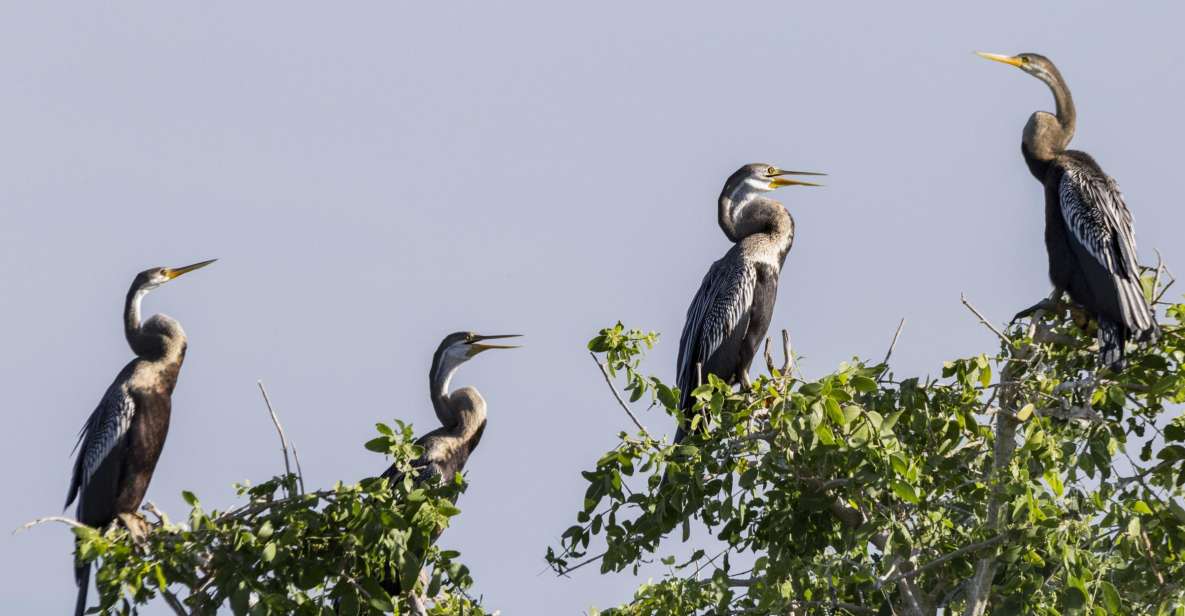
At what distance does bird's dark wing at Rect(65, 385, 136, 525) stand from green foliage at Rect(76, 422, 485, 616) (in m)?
2.49

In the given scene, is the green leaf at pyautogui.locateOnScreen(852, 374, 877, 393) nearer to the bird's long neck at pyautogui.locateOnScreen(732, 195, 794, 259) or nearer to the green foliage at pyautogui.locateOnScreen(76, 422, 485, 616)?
the green foliage at pyautogui.locateOnScreen(76, 422, 485, 616)

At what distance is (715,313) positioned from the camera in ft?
27.3

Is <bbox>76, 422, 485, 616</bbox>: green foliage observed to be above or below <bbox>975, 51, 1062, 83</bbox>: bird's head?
below

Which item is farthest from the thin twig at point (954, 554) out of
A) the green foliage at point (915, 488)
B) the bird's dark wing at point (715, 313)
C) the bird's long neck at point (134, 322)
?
the bird's long neck at point (134, 322)

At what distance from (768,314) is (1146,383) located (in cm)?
242

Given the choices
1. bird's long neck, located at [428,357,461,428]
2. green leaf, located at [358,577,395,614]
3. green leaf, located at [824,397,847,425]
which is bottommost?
green leaf, located at [358,577,395,614]

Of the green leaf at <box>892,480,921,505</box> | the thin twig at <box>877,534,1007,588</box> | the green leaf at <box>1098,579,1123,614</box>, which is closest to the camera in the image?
the green leaf at <box>1098,579,1123,614</box>

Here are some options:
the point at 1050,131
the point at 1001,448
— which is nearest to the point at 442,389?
the point at 1050,131

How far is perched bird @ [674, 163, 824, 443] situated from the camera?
8305 millimetres

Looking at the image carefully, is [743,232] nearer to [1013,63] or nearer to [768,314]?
[768,314]

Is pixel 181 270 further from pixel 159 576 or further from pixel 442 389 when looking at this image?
pixel 159 576

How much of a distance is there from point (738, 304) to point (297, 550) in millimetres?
3085

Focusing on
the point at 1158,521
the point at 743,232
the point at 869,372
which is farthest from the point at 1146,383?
the point at 743,232

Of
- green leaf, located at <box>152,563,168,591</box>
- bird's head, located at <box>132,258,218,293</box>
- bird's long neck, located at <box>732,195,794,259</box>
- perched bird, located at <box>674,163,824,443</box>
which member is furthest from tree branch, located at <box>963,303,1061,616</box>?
bird's head, located at <box>132,258,218,293</box>
